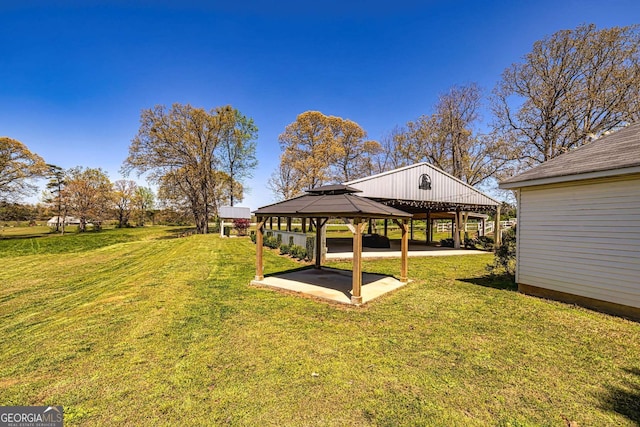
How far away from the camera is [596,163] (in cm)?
575

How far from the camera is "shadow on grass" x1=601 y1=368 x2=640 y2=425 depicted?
2.67 metres

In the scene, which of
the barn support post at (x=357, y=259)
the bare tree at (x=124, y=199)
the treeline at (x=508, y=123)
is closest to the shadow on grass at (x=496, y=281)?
the barn support post at (x=357, y=259)

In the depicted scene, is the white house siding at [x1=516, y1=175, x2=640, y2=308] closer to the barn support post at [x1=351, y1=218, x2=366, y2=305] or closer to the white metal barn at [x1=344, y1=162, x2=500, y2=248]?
the barn support post at [x1=351, y1=218, x2=366, y2=305]

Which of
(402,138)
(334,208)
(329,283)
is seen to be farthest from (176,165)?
(334,208)

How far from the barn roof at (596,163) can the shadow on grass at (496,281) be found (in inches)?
122

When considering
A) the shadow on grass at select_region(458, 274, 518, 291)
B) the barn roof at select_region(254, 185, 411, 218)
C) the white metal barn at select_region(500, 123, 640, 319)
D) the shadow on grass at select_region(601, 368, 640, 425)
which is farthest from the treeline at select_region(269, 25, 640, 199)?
the shadow on grass at select_region(601, 368, 640, 425)

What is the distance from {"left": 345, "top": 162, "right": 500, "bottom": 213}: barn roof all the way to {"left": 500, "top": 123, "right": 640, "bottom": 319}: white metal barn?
21.9 feet

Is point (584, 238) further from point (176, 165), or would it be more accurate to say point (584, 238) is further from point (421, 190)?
point (176, 165)

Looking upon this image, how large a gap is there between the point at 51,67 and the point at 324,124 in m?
19.9

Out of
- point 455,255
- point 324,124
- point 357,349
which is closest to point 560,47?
point 455,255

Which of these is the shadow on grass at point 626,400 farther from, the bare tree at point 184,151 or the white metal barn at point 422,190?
the bare tree at point 184,151

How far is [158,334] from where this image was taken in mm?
4570

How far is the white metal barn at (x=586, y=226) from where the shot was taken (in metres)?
5.20

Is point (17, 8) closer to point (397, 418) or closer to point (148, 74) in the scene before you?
point (148, 74)
